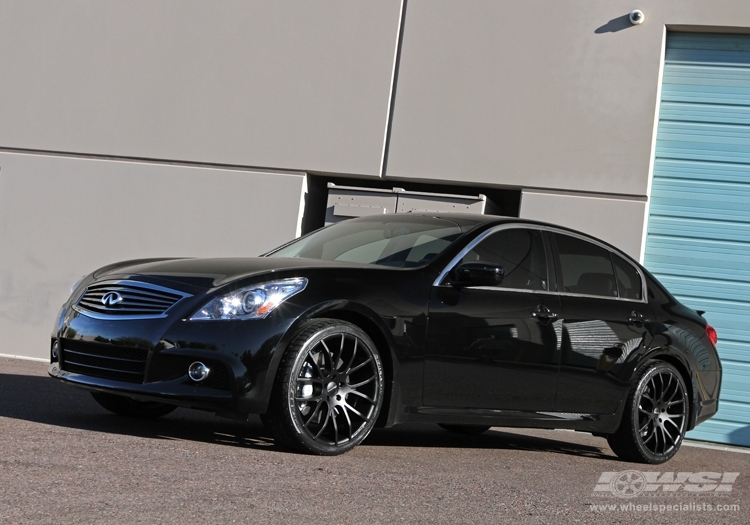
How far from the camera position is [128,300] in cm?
558

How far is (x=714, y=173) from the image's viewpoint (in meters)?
11.8

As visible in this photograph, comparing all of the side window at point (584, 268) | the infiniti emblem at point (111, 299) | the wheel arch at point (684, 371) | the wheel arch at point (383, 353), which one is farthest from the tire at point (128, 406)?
the wheel arch at point (684, 371)

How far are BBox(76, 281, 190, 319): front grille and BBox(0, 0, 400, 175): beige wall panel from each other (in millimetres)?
6755

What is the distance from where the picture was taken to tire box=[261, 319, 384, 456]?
5305mm

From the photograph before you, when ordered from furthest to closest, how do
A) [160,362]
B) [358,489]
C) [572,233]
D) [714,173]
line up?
[714,173]
[572,233]
[160,362]
[358,489]

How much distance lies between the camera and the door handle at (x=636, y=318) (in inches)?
283

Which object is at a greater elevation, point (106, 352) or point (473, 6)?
point (473, 6)

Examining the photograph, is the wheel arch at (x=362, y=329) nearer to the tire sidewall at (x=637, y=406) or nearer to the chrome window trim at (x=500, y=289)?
the chrome window trim at (x=500, y=289)

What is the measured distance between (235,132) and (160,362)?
25.2 feet

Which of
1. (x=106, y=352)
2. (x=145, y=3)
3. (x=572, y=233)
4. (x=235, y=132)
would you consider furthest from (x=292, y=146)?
(x=106, y=352)

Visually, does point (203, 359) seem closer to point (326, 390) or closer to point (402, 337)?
point (326, 390)

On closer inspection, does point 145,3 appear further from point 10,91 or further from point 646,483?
point 646,483

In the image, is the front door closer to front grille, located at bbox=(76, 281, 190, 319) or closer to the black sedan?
the black sedan

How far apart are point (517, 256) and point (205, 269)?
218 centimetres
